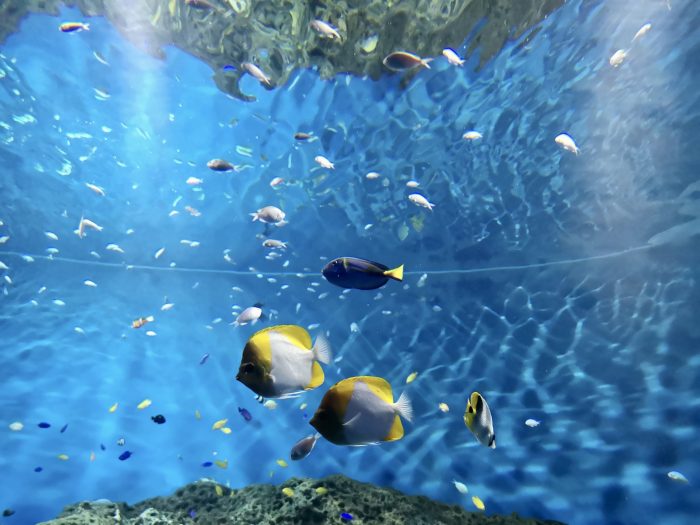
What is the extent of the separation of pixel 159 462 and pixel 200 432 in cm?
137

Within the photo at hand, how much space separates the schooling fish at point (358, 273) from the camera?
9.79 feet

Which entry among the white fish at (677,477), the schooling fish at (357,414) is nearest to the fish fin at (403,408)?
the schooling fish at (357,414)

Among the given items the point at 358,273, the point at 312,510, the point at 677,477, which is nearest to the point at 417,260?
the point at 677,477

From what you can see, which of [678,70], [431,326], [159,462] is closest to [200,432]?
[159,462]

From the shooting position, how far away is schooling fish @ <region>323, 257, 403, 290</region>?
298 centimetres

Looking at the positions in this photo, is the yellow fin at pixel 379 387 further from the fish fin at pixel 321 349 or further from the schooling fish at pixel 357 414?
the fish fin at pixel 321 349

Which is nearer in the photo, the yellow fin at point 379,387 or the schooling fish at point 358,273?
the yellow fin at point 379,387

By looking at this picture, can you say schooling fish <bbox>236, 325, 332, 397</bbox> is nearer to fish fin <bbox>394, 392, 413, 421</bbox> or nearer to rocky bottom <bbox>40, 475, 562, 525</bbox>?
fish fin <bbox>394, 392, 413, 421</bbox>

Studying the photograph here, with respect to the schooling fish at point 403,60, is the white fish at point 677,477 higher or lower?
lower

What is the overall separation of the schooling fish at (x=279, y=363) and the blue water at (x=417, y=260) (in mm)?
5813

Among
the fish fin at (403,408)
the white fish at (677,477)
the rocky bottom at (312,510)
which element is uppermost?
the fish fin at (403,408)

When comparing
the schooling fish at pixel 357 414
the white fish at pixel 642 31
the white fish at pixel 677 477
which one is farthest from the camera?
the white fish at pixel 642 31

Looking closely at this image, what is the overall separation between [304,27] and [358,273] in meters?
9.07

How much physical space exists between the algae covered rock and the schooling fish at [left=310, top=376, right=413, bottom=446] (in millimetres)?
9520
